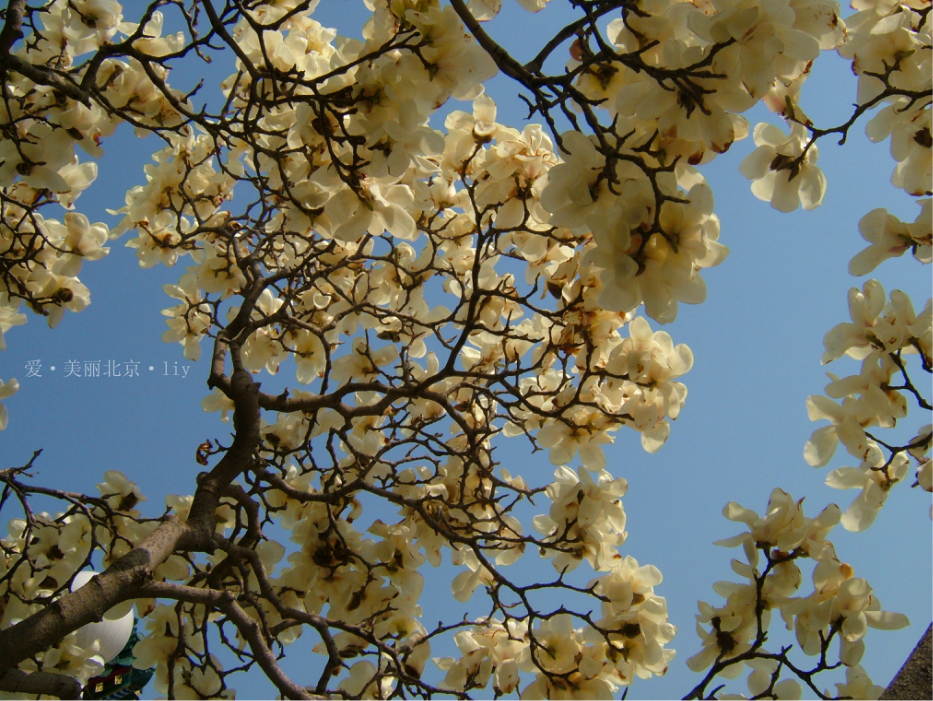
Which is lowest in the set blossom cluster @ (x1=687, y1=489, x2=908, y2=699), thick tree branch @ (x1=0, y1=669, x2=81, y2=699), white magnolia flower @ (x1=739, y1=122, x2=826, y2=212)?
blossom cluster @ (x1=687, y1=489, x2=908, y2=699)

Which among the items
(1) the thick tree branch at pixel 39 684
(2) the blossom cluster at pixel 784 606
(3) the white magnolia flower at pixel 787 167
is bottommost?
(2) the blossom cluster at pixel 784 606

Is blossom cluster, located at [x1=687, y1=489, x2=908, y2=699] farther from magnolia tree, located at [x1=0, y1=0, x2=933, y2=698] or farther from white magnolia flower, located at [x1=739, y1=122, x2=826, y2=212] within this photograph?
white magnolia flower, located at [x1=739, y1=122, x2=826, y2=212]

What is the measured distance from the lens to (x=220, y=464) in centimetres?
225

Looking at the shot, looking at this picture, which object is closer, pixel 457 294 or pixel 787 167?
pixel 787 167

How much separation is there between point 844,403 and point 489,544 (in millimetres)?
1341

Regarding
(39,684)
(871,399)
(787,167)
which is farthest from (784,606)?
(39,684)

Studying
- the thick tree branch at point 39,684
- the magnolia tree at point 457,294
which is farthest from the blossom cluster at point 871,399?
the thick tree branch at point 39,684

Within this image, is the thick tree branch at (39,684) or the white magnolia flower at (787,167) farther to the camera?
the thick tree branch at (39,684)

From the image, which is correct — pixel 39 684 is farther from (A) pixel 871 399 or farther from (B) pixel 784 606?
(A) pixel 871 399

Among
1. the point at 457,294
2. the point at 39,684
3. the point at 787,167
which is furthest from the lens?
the point at 457,294

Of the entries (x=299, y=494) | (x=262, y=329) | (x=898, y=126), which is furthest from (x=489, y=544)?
(x=898, y=126)

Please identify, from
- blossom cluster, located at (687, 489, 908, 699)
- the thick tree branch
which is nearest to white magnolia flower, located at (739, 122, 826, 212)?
blossom cluster, located at (687, 489, 908, 699)

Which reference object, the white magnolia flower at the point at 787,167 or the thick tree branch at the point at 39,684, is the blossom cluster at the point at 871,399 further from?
the thick tree branch at the point at 39,684

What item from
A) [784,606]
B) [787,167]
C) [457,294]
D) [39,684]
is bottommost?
[784,606]
